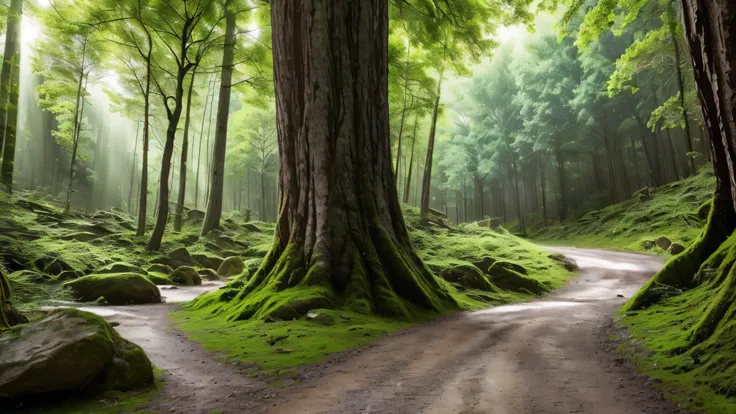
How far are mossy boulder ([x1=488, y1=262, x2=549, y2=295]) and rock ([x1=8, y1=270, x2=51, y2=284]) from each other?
1011cm

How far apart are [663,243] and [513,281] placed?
1037 cm

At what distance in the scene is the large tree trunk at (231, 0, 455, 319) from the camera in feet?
20.0

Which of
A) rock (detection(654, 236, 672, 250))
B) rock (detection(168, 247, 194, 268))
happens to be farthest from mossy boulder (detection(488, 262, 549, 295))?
rock (detection(168, 247, 194, 268))

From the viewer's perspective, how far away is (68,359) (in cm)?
271

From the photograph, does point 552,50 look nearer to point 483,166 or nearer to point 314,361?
point 483,166

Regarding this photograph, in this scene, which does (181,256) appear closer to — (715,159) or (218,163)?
(218,163)

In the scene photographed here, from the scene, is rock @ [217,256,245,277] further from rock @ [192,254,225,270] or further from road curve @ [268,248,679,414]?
road curve @ [268,248,679,414]

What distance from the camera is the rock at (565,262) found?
14.3m

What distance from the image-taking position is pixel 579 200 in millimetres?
33500

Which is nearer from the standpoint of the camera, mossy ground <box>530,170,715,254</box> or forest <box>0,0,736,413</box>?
Result: forest <box>0,0,736,413</box>

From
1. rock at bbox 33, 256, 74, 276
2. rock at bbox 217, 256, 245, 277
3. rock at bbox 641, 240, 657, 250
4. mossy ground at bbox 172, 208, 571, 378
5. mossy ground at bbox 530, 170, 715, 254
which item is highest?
mossy ground at bbox 530, 170, 715, 254

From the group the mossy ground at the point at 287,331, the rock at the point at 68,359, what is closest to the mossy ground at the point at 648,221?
the mossy ground at the point at 287,331

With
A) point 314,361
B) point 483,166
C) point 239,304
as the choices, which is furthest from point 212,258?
point 483,166

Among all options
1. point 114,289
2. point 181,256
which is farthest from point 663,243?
point 114,289
